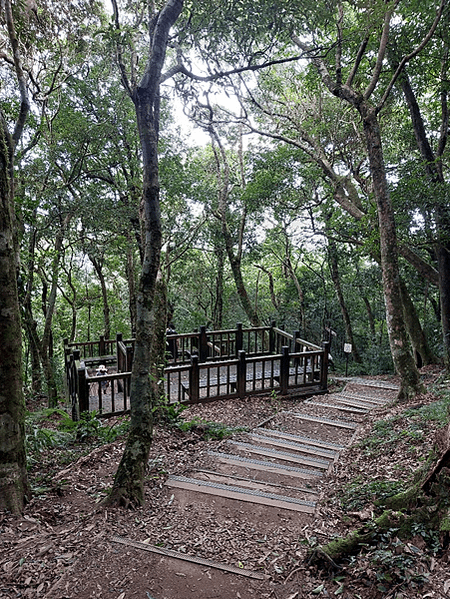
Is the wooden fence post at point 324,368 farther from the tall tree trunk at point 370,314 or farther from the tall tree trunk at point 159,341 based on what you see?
the tall tree trunk at point 370,314

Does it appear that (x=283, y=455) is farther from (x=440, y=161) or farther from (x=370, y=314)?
(x=370, y=314)

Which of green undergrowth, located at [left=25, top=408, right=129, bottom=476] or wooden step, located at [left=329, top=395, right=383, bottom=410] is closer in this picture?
green undergrowth, located at [left=25, top=408, right=129, bottom=476]

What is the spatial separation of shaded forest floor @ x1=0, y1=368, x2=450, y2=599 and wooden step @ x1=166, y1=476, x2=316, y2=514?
0.10 m

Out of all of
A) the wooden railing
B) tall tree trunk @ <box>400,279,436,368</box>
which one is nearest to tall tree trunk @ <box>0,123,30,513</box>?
the wooden railing

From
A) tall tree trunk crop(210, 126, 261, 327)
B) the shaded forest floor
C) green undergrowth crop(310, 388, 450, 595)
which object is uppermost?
tall tree trunk crop(210, 126, 261, 327)

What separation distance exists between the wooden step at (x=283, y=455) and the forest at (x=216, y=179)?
1.54 metres

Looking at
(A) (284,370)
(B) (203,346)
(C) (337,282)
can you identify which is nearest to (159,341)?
(A) (284,370)

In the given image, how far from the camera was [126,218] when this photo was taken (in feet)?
35.2

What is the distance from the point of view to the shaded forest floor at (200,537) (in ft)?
7.65

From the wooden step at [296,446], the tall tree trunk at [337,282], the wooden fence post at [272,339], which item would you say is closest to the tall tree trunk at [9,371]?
the wooden step at [296,446]

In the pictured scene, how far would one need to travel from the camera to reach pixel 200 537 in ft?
10.1

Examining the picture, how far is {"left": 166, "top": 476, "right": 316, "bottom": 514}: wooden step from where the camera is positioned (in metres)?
3.58

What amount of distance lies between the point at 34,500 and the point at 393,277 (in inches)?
243

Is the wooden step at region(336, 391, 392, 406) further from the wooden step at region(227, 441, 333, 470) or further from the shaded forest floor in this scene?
the wooden step at region(227, 441, 333, 470)
